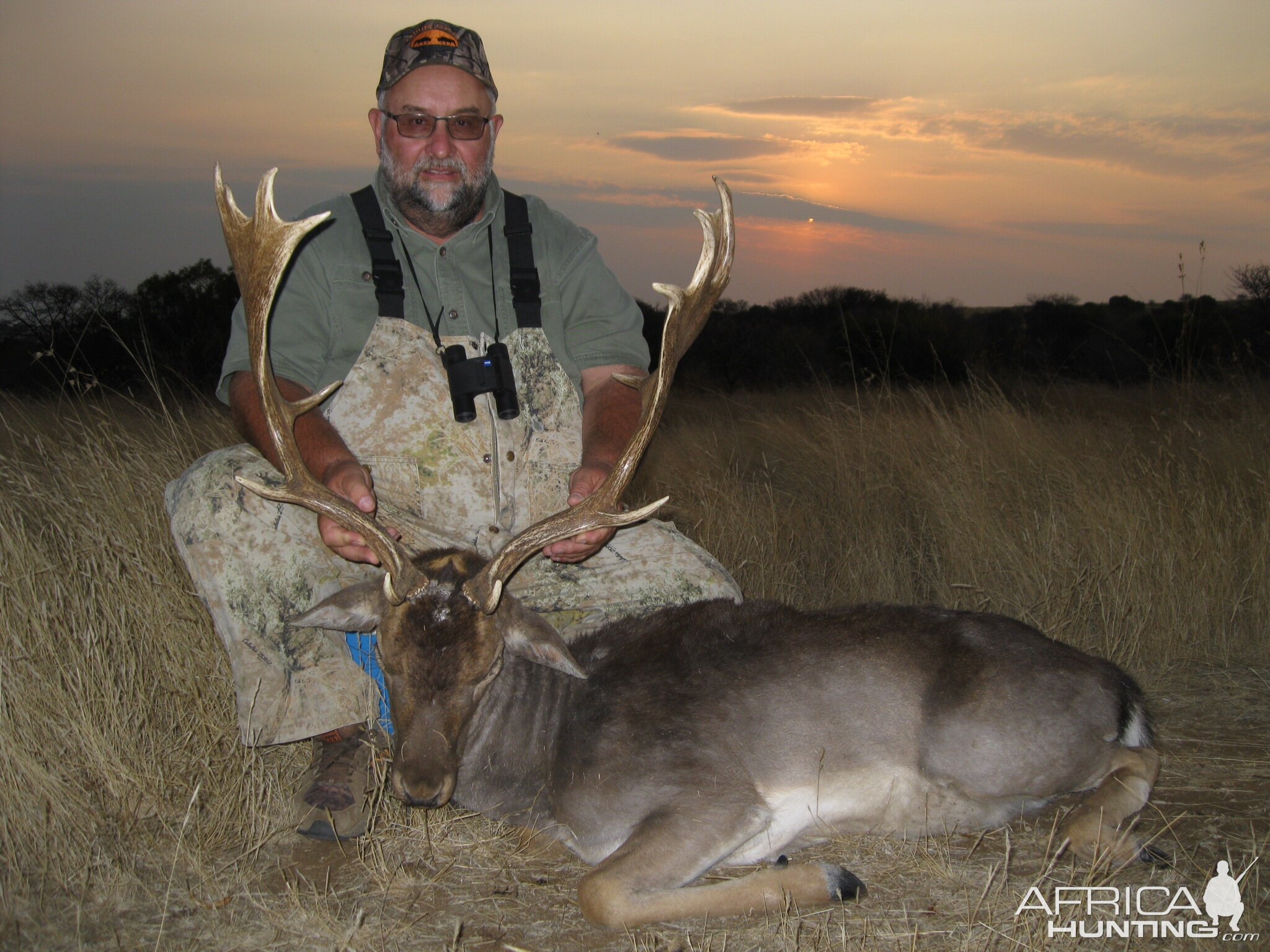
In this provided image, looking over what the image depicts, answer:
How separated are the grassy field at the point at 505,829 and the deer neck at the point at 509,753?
0.16m

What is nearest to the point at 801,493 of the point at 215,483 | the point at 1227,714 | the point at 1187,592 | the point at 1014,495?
the point at 1014,495

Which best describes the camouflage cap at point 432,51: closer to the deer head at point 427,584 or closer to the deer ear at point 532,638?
the deer head at point 427,584

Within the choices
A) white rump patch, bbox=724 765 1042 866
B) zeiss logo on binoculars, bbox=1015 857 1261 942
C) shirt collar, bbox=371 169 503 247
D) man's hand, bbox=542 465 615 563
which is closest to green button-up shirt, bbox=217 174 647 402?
shirt collar, bbox=371 169 503 247

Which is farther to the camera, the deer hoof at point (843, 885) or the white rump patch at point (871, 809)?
the white rump patch at point (871, 809)

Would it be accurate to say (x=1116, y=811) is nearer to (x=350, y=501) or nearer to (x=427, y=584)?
(x=427, y=584)

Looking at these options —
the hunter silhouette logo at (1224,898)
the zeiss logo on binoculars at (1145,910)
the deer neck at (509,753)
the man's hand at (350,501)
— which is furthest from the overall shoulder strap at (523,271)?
the hunter silhouette logo at (1224,898)

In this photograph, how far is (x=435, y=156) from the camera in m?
5.26

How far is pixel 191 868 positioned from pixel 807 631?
2472 millimetres

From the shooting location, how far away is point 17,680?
13.6 ft

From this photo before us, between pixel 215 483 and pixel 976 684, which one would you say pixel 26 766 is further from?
pixel 976 684

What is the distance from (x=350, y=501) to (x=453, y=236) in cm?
194

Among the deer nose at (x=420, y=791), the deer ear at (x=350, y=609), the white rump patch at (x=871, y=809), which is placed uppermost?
the deer ear at (x=350, y=609)

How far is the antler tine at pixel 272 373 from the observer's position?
385cm

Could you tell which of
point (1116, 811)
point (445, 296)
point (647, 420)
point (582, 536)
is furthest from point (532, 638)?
point (1116, 811)
